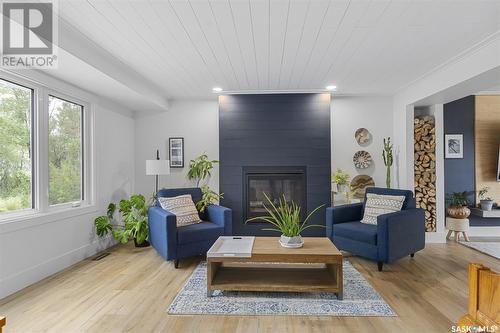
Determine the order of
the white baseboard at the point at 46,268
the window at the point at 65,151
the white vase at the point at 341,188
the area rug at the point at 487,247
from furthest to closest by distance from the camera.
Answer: the white vase at the point at 341,188
the area rug at the point at 487,247
the window at the point at 65,151
the white baseboard at the point at 46,268

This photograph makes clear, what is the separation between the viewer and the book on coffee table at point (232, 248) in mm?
2422

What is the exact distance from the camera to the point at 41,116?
3035 mm

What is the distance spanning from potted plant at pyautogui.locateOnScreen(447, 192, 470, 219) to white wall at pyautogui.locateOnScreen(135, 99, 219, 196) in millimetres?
3892

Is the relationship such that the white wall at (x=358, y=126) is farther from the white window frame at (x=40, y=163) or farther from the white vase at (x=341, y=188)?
the white window frame at (x=40, y=163)

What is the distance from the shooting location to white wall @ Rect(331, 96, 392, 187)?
15.7 feet

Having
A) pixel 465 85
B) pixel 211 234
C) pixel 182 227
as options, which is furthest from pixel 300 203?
pixel 465 85

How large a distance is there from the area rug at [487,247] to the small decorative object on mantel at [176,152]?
4666 mm

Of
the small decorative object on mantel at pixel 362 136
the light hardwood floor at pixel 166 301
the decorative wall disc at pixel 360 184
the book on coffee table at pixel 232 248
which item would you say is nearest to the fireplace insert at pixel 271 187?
the decorative wall disc at pixel 360 184

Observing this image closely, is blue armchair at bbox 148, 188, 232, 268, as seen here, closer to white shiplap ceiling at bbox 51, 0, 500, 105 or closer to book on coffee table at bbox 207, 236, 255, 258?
book on coffee table at bbox 207, 236, 255, 258

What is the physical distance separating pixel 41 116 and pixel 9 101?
342 millimetres

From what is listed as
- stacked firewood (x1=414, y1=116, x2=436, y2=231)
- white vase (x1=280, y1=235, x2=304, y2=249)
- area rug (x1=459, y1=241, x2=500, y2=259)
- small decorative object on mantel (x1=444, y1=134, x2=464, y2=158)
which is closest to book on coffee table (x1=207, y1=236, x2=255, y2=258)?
white vase (x1=280, y1=235, x2=304, y2=249)

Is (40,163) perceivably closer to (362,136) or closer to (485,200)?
(362,136)

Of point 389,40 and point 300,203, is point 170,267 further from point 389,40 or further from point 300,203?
point 389,40

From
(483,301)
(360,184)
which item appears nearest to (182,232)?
(483,301)
